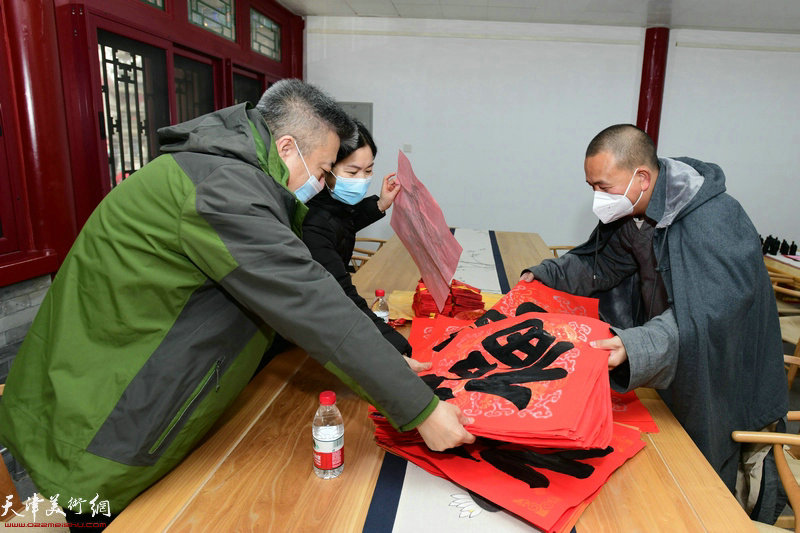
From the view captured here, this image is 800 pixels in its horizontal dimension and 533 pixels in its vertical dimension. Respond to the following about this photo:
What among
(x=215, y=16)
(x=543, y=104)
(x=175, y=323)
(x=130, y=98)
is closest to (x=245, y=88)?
(x=215, y=16)

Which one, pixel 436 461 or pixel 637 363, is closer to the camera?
pixel 436 461

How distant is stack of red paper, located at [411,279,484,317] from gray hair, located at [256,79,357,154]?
2.83 ft

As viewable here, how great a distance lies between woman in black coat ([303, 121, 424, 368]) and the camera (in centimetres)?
157

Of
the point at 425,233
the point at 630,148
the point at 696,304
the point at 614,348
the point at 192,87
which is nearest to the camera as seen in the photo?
the point at 614,348

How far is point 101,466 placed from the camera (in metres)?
0.92

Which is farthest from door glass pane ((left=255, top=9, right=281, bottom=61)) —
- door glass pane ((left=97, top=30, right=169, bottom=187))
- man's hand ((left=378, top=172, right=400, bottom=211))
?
man's hand ((left=378, top=172, right=400, bottom=211))

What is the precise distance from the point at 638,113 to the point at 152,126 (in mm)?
4800

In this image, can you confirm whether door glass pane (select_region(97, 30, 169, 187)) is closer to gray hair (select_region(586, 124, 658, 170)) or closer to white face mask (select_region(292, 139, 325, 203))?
white face mask (select_region(292, 139, 325, 203))

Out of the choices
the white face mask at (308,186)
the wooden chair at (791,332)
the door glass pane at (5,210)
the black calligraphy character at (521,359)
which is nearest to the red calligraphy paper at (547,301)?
the black calligraphy character at (521,359)

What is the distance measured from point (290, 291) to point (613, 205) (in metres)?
1.20

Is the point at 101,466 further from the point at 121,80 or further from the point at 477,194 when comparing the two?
the point at 477,194

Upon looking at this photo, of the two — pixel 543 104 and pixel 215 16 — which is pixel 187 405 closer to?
pixel 215 16

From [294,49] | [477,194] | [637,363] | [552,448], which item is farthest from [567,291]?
[294,49]

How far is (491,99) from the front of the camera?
5.76 meters
